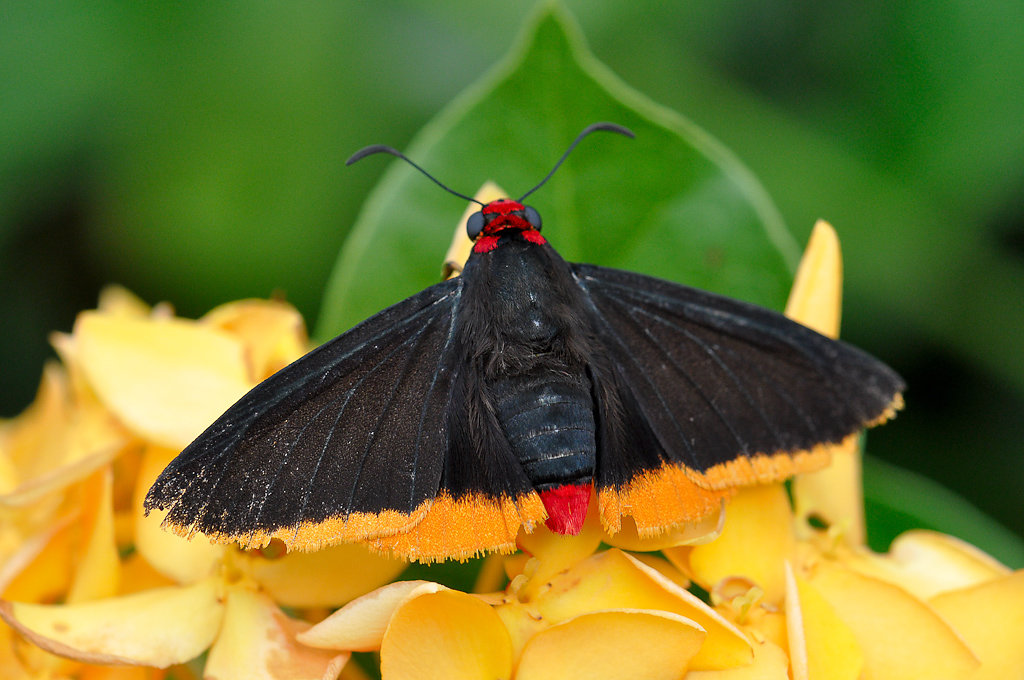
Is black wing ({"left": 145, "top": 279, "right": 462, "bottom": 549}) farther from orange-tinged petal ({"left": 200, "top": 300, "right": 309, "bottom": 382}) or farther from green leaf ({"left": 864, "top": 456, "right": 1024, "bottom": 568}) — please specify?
green leaf ({"left": 864, "top": 456, "right": 1024, "bottom": 568})

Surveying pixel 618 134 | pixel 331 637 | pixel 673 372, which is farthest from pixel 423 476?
pixel 618 134

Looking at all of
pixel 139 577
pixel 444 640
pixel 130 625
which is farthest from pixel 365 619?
pixel 139 577

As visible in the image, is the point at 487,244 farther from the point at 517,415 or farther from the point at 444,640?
the point at 444,640

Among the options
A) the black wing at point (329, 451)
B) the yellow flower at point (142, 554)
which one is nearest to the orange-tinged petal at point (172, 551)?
the yellow flower at point (142, 554)

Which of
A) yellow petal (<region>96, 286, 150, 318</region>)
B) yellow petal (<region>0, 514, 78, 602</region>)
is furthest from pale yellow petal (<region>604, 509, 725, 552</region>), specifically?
yellow petal (<region>96, 286, 150, 318</region>)

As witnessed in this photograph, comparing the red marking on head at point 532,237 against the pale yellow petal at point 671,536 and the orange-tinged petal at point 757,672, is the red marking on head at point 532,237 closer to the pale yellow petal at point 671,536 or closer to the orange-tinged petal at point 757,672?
the pale yellow petal at point 671,536

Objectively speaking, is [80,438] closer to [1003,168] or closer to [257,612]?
[257,612]
